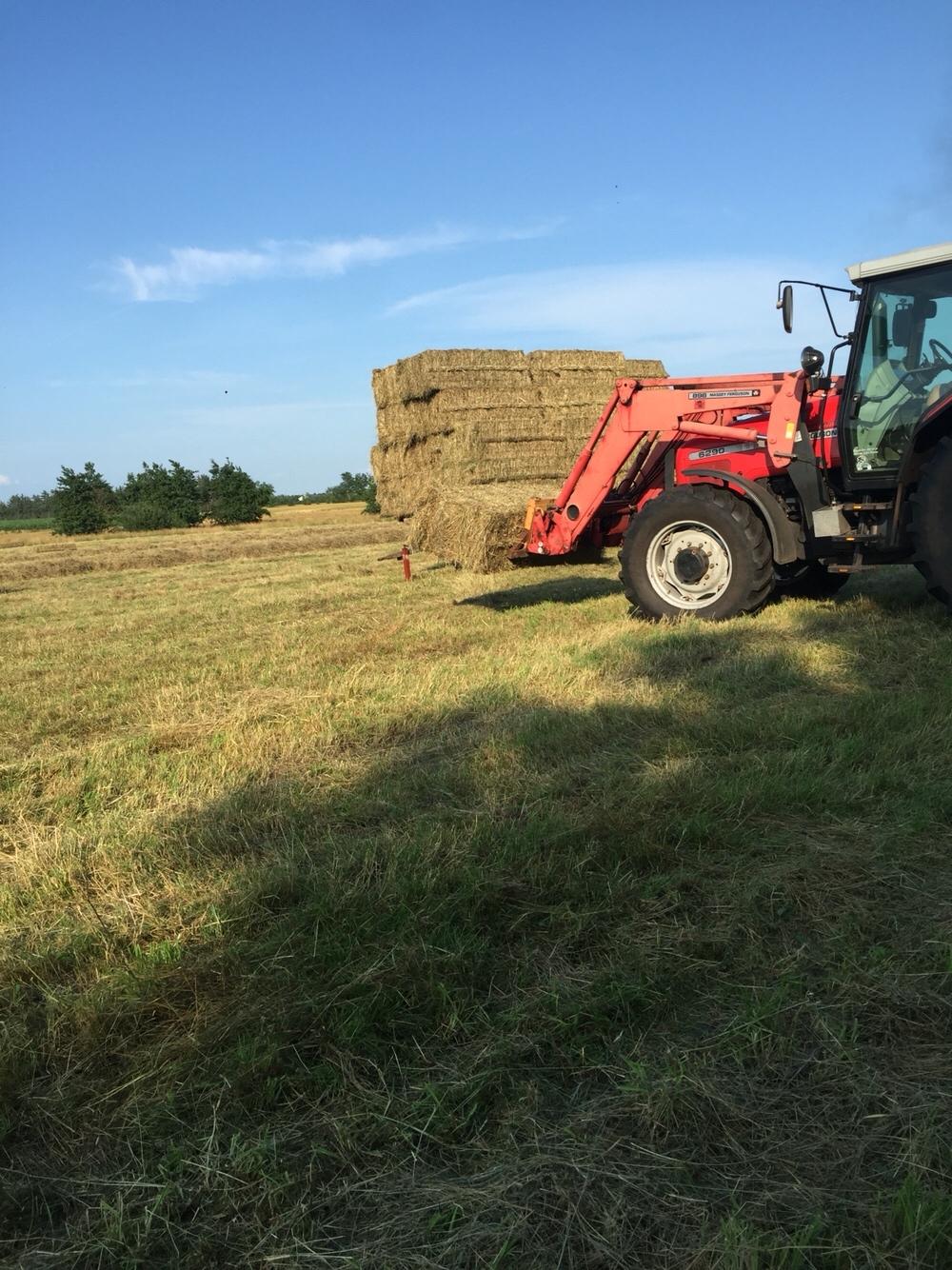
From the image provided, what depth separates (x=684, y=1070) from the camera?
203cm

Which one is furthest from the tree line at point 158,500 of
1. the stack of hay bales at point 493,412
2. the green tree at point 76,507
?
the stack of hay bales at point 493,412

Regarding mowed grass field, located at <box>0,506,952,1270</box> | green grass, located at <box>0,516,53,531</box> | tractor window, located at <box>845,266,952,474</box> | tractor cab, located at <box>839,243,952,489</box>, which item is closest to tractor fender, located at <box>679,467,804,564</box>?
tractor cab, located at <box>839,243,952,489</box>

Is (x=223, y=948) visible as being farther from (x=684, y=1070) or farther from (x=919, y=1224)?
(x=919, y=1224)

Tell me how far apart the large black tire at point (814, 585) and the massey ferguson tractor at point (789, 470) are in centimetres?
2

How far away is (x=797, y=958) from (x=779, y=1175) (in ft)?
2.49

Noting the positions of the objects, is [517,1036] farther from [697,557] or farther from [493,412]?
[493,412]

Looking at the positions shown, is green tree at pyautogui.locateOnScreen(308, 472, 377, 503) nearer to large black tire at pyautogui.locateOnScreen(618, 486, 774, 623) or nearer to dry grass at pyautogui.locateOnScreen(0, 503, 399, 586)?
dry grass at pyautogui.locateOnScreen(0, 503, 399, 586)

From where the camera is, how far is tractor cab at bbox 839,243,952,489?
6367mm

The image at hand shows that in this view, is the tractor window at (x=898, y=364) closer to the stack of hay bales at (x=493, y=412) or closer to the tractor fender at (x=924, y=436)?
the tractor fender at (x=924, y=436)

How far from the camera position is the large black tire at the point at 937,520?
242 inches

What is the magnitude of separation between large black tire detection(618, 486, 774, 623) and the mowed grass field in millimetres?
2155

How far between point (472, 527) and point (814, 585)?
342cm

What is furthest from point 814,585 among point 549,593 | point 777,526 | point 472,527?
point 472,527

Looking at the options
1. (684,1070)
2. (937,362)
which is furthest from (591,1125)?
(937,362)
